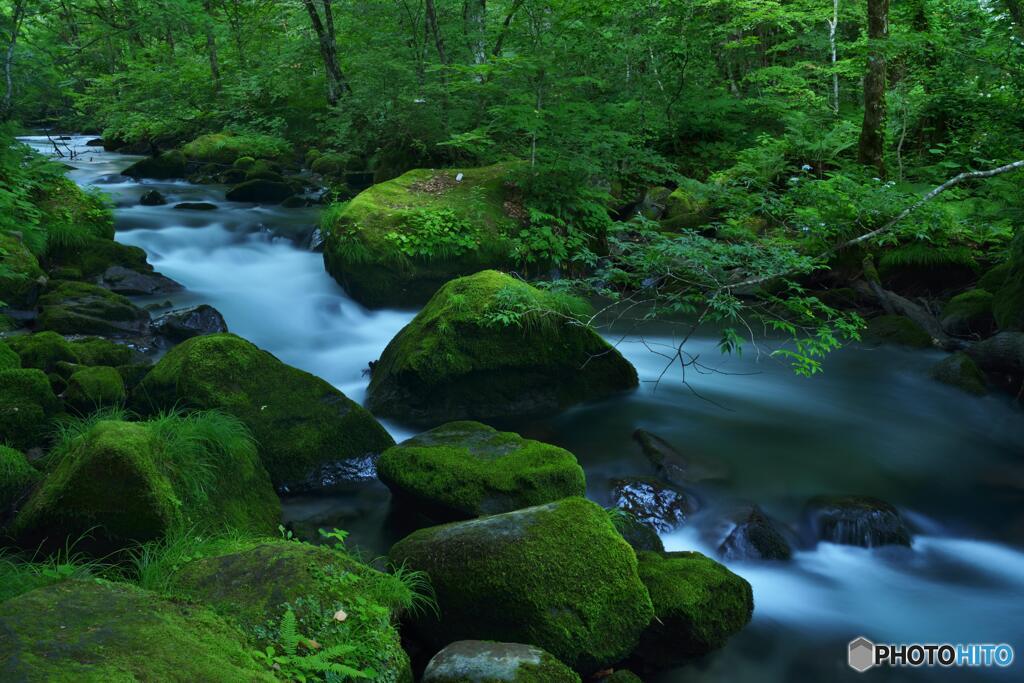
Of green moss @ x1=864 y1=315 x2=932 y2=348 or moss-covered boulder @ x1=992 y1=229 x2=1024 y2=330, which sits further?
green moss @ x1=864 y1=315 x2=932 y2=348

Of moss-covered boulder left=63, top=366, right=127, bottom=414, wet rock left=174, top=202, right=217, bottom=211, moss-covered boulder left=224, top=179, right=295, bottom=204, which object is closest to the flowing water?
moss-covered boulder left=63, top=366, right=127, bottom=414

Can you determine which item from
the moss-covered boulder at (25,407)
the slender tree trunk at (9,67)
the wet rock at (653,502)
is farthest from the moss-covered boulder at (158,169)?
the wet rock at (653,502)

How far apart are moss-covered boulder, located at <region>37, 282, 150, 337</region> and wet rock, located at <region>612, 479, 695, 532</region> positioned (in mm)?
5932

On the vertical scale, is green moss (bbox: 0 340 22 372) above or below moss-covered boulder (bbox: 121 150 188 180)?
below

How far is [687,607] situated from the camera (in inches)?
163

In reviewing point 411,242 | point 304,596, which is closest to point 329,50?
point 411,242

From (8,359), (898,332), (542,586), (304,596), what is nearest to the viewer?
(304,596)

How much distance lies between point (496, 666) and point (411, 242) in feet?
24.8

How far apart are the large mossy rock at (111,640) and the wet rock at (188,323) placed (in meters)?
6.49

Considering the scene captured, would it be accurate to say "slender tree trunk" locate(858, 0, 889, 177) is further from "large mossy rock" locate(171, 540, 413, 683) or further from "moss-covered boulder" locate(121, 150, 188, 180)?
"moss-covered boulder" locate(121, 150, 188, 180)

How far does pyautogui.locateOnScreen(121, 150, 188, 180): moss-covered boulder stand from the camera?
17938 millimetres

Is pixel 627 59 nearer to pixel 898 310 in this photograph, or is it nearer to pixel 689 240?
pixel 898 310

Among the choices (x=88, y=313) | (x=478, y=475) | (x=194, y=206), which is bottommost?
(x=478, y=475)

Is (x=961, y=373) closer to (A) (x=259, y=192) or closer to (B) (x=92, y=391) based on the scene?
(B) (x=92, y=391)
